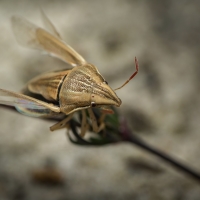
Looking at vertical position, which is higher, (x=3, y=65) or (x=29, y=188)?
(x=3, y=65)

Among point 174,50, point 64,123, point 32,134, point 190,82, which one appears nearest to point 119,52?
point 174,50

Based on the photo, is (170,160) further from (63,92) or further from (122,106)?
(63,92)

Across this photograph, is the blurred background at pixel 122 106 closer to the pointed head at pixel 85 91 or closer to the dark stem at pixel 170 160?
the dark stem at pixel 170 160

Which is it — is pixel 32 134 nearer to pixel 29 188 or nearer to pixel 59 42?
pixel 29 188

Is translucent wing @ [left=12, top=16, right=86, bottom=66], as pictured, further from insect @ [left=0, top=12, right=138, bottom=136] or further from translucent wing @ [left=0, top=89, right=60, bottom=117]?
translucent wing @ [left=0, top=89, right=60, bottom=117]

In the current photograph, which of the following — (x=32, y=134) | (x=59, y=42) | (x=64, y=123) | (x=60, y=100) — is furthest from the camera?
(x=32, y=134)

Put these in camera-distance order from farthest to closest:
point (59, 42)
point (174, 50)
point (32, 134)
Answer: point (174, 50)
point (32, 134)
point (59, 42)

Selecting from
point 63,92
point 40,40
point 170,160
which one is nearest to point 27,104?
point 63,92

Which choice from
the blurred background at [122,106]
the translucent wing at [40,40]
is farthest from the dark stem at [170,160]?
the translucent wing at [40,40]
